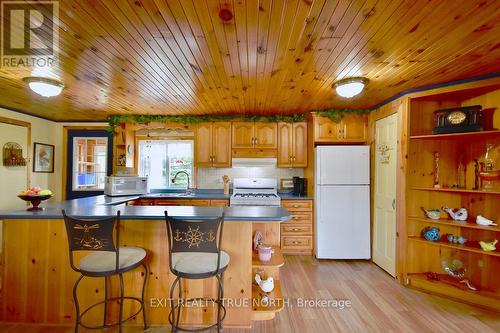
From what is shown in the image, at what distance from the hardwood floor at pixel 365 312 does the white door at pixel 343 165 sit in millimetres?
1313

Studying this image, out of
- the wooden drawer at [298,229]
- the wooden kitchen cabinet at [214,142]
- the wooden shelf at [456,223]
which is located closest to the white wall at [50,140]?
the wooden kitchen cabinet at [214,142]

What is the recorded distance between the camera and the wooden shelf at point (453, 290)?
2.36 meters

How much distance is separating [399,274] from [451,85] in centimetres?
225

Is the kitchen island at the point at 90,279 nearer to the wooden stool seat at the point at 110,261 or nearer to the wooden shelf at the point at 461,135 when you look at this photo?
the wooden stool seat at the point at 110,261

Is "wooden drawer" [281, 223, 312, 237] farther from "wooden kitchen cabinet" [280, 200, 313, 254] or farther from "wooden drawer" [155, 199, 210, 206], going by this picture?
"wooden drawer" [155, 199, 210, 206]

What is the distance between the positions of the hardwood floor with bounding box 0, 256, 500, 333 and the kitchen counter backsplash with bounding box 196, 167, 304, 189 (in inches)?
71.2

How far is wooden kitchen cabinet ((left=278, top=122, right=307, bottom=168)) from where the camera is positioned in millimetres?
4121

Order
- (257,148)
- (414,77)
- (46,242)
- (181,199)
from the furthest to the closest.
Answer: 1. (257,148)
2. (181,199)
3. (414,77)
4. (46,242)

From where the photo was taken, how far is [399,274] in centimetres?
288

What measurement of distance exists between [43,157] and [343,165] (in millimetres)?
5187

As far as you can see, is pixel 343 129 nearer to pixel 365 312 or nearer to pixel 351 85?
pixel 351 85

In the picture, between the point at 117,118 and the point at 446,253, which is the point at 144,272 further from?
the point at 446,253

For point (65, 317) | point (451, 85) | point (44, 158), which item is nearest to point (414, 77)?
point (451, 85)

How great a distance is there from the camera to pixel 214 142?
4180 millimetres
